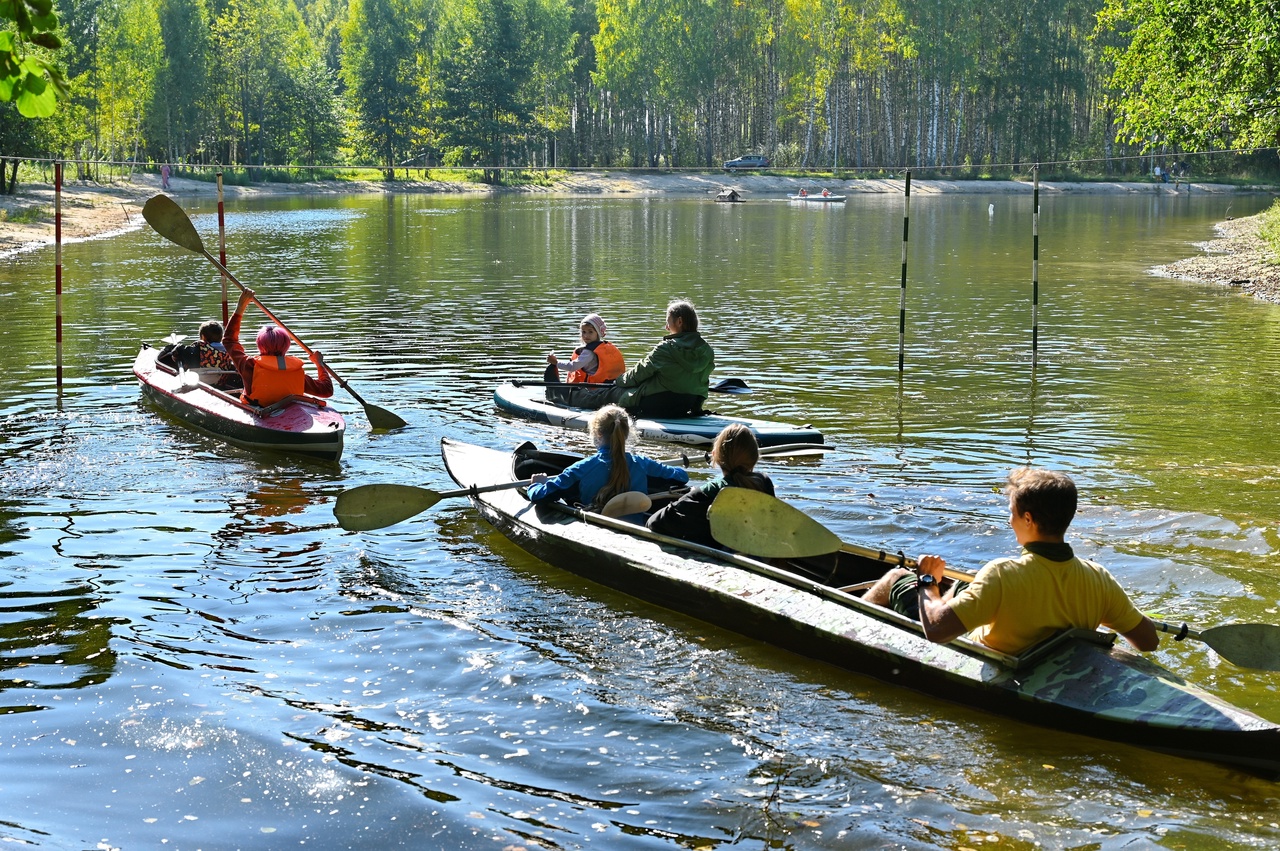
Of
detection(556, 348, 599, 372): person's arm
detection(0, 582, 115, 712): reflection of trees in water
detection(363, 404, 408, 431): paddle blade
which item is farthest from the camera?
detection(556, 348, 599, 372): person's arm

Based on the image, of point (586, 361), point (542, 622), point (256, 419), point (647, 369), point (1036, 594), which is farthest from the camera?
point (586, 361)

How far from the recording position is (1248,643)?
246 inches

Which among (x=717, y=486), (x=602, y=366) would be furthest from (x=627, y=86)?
(x=717, y=486)

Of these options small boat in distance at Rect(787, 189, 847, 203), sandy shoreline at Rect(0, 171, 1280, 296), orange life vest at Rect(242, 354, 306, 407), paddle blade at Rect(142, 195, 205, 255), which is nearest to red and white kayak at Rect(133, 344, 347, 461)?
orange life vest at Rect(242, 354, 306, 407)

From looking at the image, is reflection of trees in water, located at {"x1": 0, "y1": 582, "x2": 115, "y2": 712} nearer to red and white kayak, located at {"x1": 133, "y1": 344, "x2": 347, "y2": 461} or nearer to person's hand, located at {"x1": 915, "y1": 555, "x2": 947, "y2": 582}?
red and white kayak, located at {"x1": 133, "y1": 344, "x2": 347, "y2": 461}

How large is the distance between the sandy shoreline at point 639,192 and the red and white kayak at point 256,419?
1958 centimetres

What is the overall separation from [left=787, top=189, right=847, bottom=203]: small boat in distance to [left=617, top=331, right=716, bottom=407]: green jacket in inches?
2041

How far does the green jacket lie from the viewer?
12758 millimetres

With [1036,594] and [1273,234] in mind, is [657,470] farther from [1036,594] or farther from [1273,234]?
[1273,234]

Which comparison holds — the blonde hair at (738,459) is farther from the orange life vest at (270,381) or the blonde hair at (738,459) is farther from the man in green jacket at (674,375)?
the orange life vest at (270,381)

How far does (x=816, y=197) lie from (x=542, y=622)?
206 ft

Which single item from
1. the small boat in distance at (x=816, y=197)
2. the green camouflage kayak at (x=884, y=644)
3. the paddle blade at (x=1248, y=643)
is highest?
the small boat in distance at (x=816, y=197)

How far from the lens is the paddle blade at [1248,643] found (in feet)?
20.4

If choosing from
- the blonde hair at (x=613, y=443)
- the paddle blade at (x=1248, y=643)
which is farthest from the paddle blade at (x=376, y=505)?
the paddle blade at (x=1248, y=643)
